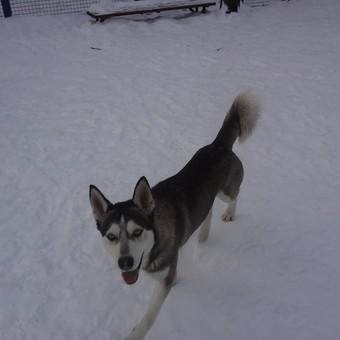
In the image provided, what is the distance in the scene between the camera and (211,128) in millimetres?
5188

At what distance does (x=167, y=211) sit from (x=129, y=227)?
47 cm

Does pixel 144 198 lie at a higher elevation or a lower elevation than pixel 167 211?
higher

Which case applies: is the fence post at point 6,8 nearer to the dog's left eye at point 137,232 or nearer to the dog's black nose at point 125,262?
the dog's left eye at point 137,232

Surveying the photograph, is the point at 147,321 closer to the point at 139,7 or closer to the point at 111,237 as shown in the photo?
the point at 111,237

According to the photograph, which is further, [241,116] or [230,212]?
[230,212]

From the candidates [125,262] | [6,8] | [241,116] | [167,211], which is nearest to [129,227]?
[125,262]

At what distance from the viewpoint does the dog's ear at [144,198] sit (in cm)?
231

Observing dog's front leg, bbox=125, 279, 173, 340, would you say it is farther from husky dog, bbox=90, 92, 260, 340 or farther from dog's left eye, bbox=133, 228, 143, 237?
dog's left eye, bbox=133, 228, 143, 237

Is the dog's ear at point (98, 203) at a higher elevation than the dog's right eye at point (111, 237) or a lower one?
higher

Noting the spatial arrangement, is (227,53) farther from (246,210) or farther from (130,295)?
(130,295)

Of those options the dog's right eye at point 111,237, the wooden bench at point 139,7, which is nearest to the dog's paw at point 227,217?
the dog's right eye at point 111,237

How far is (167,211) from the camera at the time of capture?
2617 millimetres

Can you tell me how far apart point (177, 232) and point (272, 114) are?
11.4 ft

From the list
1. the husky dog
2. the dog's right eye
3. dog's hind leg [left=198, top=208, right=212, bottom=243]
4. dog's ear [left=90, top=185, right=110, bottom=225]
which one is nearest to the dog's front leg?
the husky dog
